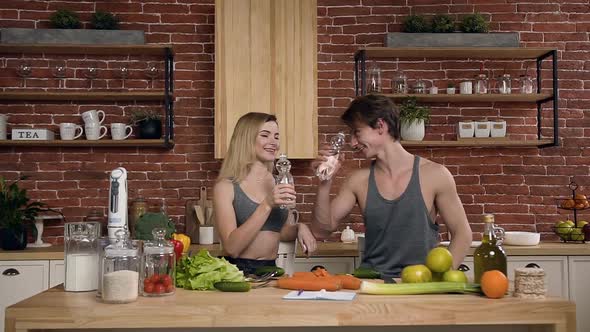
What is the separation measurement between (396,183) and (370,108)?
0.33m

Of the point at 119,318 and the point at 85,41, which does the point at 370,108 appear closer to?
the point at 119,318

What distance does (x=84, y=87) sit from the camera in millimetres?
4863

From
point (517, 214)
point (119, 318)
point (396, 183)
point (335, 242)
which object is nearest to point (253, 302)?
point (119, 318)

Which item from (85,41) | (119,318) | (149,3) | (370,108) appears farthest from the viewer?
(149,3)

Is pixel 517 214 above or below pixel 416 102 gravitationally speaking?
below

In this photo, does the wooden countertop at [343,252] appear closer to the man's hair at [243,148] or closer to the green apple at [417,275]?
the man's hair at [243,148]

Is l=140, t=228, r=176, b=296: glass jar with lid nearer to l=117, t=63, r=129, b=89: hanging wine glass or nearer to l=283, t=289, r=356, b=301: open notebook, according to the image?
l=283, t=289, r=356, b=301: open notebook

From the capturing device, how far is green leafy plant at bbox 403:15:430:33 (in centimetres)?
475

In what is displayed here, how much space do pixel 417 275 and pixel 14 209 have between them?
3.15 m

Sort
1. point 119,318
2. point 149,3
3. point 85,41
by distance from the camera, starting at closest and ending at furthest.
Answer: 1. point 119,318
2. point 85,41
3. point 149,3

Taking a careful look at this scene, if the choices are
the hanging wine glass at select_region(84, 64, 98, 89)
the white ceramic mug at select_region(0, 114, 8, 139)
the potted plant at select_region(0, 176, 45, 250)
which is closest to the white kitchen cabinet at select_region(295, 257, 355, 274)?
the potted plant at select_region(0, 176, 45, 250)

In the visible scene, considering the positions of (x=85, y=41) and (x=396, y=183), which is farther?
(x=85, y=41)

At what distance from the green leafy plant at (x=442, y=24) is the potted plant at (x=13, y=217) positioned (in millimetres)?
3026

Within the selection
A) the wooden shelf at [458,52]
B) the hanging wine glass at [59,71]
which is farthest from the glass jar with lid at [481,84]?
the hanging wine glass at [59,71]
